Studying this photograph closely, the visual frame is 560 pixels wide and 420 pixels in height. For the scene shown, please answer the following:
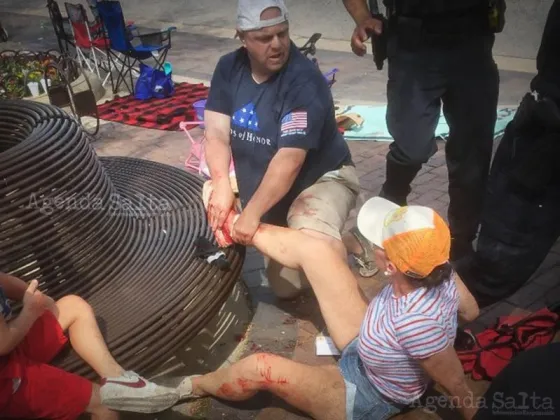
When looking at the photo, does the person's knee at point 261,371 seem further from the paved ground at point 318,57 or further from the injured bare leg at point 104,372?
the paved ground at point 318,57

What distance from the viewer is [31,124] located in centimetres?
312

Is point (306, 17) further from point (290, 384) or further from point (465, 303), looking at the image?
point (290, 384)

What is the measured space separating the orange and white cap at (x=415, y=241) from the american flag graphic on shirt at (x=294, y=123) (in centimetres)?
83

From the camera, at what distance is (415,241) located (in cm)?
207

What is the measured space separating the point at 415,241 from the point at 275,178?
3.25ft

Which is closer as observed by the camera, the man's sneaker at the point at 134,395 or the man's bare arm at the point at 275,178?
the man's sneaker at the point at 134,395

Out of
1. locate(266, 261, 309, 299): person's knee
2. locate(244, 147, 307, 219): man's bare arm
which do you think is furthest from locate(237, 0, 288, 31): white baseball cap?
locate(266, 261, 309, 299): person's knee

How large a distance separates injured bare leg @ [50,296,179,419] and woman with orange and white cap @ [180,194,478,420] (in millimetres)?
200

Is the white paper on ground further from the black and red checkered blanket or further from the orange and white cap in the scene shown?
the black and red checkered blanket

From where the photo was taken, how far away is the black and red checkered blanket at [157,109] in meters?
6.67

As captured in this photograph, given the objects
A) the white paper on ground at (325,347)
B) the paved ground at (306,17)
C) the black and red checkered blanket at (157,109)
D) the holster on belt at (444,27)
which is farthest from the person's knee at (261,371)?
the paved ground at (306,17)

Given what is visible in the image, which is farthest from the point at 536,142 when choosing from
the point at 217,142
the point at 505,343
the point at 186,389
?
the point at 186,389

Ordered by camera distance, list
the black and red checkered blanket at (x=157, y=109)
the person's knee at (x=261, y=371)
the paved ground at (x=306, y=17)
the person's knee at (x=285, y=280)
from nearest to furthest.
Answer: the person's knee at (x=261, y=371), the person's knee at (x=285, y=280), the black and red checkered blanket at (x=157, y=109), the paved ground at (x=306, y=17)

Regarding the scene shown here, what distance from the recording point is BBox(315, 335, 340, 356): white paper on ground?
300 cm
